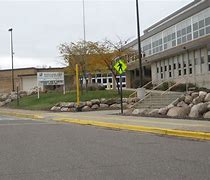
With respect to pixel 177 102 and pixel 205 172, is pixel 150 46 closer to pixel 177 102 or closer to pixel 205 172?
pixel 177 102

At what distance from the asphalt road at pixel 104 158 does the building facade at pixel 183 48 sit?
65.4 feet

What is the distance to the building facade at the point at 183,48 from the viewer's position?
3912cm

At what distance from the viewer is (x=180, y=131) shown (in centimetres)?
1519

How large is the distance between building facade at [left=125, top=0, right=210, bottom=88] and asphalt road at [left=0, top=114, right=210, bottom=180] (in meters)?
19.9

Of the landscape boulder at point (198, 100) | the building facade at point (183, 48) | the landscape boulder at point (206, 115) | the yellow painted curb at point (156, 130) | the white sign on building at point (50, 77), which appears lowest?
the yellow painted curb at point (156, 130)

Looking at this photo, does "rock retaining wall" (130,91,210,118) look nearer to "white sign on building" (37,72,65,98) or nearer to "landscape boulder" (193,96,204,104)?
"landscape boulder" (193,96,204,104)

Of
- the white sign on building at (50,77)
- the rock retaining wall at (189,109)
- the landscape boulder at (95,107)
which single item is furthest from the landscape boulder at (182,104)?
the white sign on building at (50,77)

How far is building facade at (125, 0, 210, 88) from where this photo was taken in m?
39.1

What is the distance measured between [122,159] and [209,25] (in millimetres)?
30995

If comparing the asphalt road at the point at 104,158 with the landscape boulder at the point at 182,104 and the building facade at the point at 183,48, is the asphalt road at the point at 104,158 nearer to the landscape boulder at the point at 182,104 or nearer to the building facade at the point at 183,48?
the landscape boulder at the point at 182,104

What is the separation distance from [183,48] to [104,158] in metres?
32.6

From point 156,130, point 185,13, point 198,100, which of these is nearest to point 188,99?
point 198,100

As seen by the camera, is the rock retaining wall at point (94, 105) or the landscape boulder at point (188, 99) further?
the rock retaining wall at point (94, 105)

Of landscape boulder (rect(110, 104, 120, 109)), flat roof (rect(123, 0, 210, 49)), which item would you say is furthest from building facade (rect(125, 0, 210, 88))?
landscape boulder (rect(110, 104, 120, 109))
